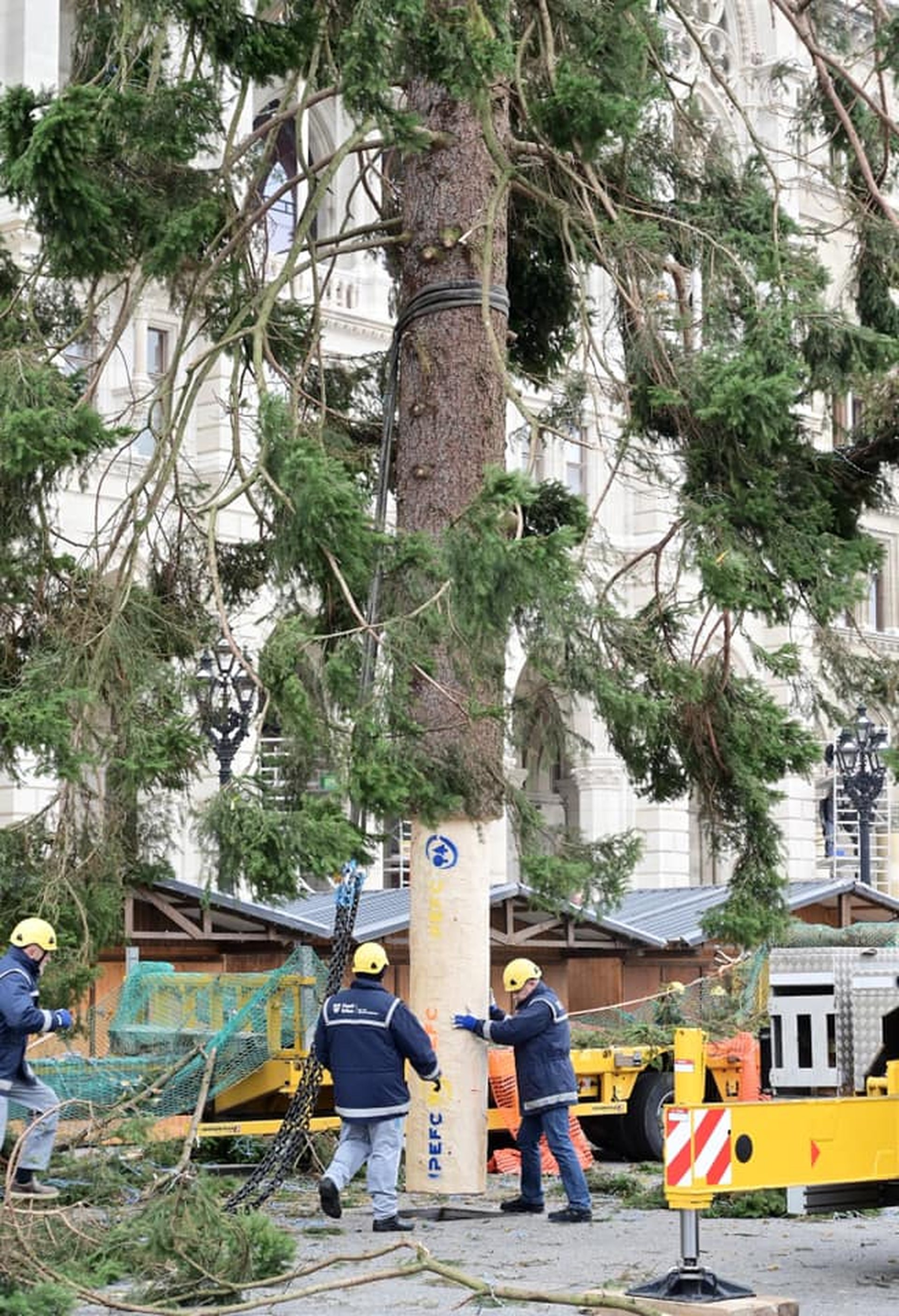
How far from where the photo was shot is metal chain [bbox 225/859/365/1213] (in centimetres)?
1431

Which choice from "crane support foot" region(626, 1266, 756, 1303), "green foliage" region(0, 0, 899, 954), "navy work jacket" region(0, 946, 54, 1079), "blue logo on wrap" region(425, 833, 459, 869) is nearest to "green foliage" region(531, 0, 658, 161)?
"green foliage" region(0, 0, 899, 954)

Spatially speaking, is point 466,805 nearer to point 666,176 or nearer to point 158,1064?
point 158,1064

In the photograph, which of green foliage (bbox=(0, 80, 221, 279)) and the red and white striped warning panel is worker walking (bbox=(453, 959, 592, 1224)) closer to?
the red and white striped warning panel

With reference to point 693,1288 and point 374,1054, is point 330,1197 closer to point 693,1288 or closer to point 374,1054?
point 374,1054

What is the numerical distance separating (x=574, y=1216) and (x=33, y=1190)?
3.97 meters

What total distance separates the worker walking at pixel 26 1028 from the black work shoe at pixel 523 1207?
10.0 ft

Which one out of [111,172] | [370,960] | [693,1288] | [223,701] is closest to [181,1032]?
[223,701]

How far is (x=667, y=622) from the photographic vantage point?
57.5 ft

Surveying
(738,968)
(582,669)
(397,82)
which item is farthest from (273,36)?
(738,968)

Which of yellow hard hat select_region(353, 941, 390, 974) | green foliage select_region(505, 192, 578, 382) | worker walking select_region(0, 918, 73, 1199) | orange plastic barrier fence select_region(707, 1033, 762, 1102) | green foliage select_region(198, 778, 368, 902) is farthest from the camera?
orange plastic barrier fence select_region(707, 1033, 762, 1102)

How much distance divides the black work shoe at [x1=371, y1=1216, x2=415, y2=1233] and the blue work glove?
160cm

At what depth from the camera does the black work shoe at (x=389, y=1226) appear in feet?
45.5

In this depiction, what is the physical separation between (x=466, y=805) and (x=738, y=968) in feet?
22.9

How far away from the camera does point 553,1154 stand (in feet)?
49.4
